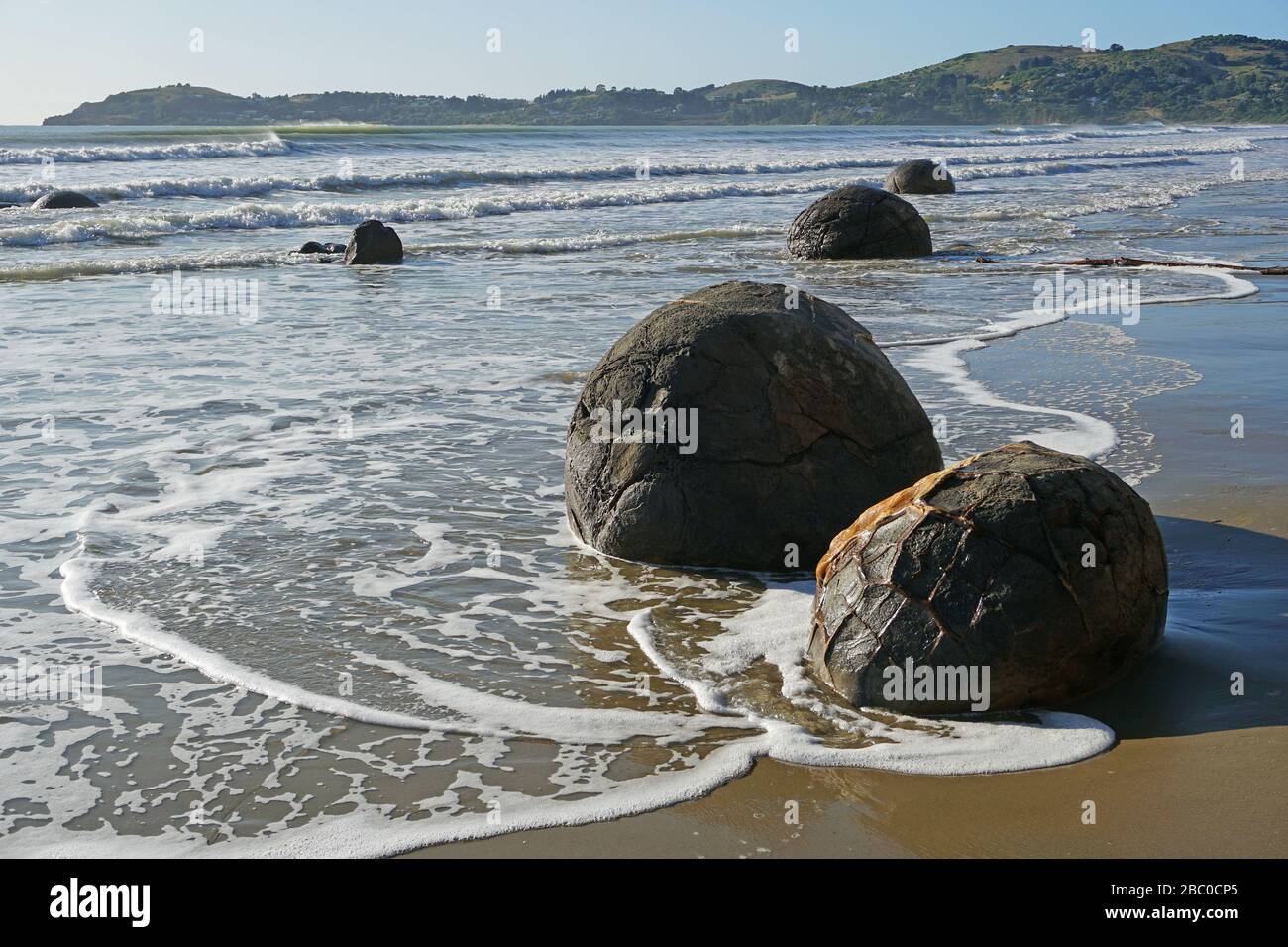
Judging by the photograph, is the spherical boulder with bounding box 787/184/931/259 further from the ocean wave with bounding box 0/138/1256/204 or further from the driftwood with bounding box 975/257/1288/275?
the ocean wave with bounding box 0/138/1256/204

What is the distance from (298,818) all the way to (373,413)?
4733 mm

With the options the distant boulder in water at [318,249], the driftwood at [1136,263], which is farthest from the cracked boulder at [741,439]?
the distant boulder in water at [318,249]

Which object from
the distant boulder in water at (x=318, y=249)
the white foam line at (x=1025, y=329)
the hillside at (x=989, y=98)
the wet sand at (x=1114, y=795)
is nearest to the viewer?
the wet sand at (x=1114, y=795)

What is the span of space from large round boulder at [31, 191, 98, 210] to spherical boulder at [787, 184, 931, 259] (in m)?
13.6

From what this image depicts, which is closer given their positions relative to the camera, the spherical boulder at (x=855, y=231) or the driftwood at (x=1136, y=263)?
the driftwood at (x=1136, y=263)

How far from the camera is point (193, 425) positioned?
295 inches

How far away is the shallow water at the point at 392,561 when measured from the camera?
11.5 feet

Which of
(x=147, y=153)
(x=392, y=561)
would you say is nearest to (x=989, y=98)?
(x=147, y=153)

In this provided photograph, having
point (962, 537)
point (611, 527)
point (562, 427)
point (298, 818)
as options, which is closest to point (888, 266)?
point (562, 427)

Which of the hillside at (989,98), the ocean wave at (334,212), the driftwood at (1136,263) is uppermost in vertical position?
the hillside at (989,98)

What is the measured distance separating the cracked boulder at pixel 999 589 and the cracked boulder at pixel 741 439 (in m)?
0.98

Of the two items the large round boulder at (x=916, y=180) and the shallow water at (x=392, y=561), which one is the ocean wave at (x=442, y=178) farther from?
the shallow water at (x=392, y=561)

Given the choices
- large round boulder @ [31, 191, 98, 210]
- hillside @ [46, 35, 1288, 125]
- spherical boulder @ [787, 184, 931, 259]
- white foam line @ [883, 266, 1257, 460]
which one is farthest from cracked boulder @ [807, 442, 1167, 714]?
hillside @ [46, 35, 1288, 125]
